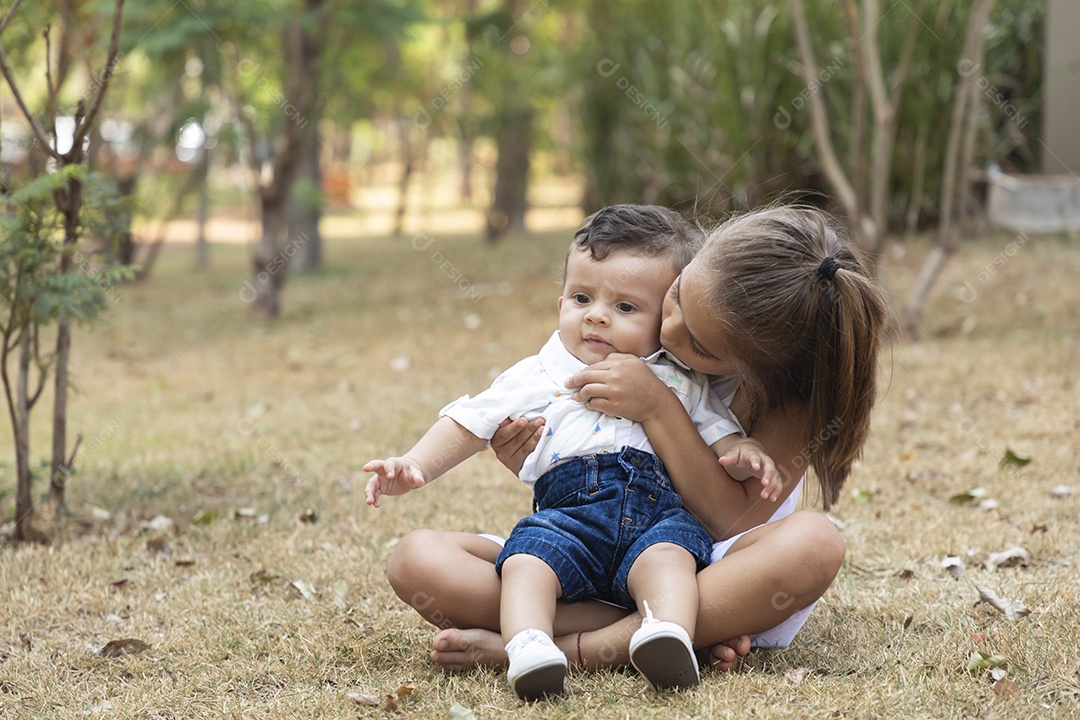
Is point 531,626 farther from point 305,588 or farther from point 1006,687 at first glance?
point 305,588

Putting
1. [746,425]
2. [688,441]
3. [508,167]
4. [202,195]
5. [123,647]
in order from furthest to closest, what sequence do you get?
[508,167]
[202,195]
[123,647]
[746,425]
[688,441]

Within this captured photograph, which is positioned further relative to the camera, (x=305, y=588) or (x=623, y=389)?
(x=305, y=588)

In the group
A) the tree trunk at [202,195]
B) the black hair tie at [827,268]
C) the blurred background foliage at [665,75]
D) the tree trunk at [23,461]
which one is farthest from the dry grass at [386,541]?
the tree trunk at [202,195]

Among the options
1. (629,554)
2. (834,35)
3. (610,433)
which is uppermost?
(834,35)

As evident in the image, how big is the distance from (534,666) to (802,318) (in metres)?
0.89

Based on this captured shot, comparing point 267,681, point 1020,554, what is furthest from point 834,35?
point 267,681

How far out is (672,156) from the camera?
9.48 m

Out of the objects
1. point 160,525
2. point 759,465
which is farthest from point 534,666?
point 160,525

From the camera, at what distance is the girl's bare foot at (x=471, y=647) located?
7.67 feet

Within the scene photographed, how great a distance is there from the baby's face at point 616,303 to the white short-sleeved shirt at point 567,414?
0.16ft

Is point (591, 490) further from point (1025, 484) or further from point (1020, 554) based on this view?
point (1025, 484)

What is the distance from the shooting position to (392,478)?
7.50 feet

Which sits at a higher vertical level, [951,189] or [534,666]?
[951,189]

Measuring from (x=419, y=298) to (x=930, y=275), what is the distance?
457 centimetres
